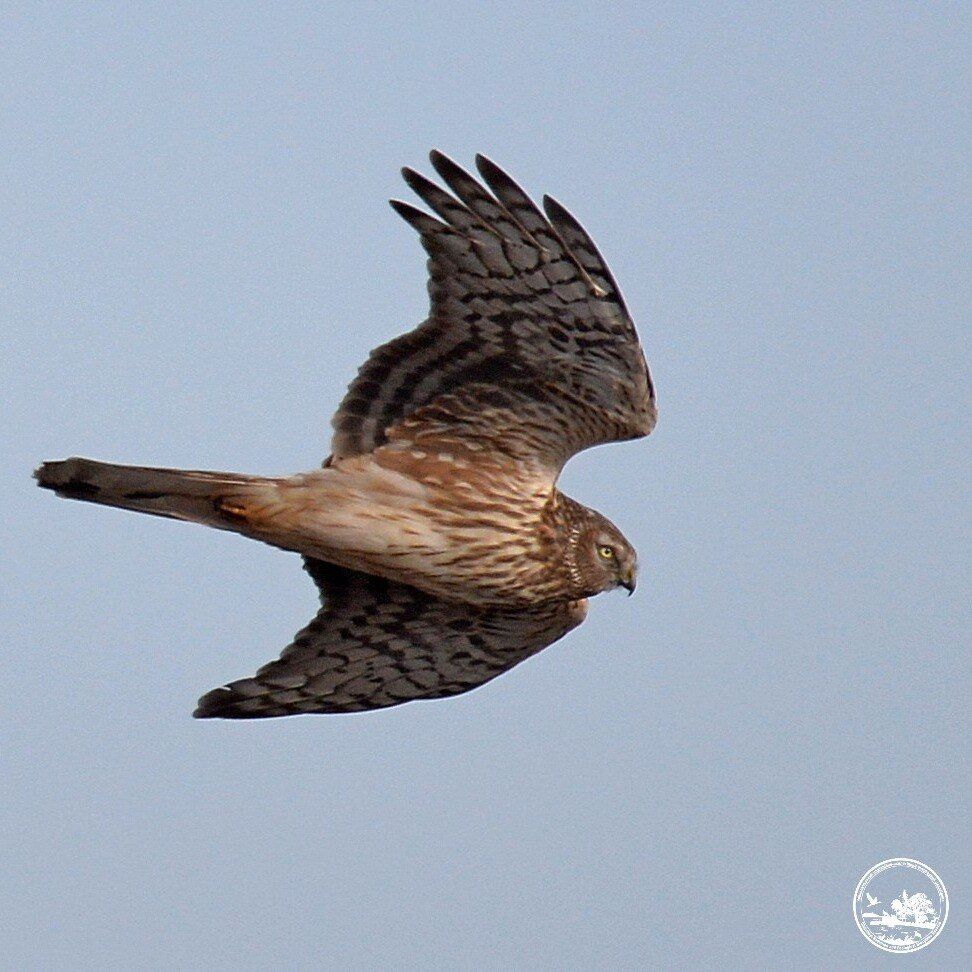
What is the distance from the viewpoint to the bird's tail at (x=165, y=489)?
30.8 ft

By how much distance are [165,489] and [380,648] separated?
198 cm

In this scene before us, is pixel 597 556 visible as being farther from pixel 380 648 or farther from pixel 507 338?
pixel 380 648

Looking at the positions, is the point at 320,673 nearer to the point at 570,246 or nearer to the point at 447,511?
the point at 447,511

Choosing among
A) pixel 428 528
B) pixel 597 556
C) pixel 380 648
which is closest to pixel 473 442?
pixel 428 528

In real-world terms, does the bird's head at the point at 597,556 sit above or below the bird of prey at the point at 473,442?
below

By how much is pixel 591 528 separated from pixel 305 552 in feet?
5.03

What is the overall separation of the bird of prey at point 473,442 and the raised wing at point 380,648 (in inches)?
6.3

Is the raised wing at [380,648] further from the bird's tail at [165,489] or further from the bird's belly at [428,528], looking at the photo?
the bird's tail at [165,489]

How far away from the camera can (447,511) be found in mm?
10008

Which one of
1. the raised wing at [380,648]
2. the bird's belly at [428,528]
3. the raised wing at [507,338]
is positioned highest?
the raised wing at [507,338]

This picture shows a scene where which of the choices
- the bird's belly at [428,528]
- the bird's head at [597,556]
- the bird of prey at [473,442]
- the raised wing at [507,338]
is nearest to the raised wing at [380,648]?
the bird of prey at [473,442]

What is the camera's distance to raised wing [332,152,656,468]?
369 inches

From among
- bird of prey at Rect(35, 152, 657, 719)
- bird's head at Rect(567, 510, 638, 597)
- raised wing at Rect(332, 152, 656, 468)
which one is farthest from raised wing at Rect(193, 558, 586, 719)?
raised wing at Rect(332, 152, 656, 468)

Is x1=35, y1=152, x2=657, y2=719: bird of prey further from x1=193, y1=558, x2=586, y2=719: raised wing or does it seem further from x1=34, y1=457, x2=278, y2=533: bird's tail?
x1=193, y1=558, x2=586, y2=719: raised wing
